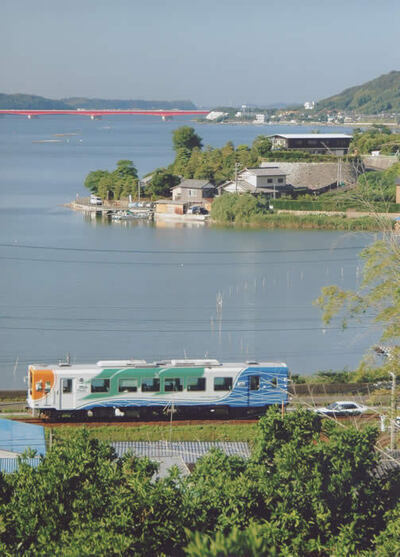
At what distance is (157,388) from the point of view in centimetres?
430

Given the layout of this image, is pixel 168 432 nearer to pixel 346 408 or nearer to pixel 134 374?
pixel 134 374

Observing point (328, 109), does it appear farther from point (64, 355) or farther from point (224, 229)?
point (64, 355)

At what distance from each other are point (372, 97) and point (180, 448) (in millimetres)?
49144

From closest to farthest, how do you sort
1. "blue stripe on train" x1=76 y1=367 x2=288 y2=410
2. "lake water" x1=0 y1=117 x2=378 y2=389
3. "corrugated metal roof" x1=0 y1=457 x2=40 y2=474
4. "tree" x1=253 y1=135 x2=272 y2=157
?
"corrugated metal roof" x1=0 y1=457 x2=40 y2=474
"blue stripe on train" x1=76 y1=367 x2=288 y2=410
"lake water" x1=0 y1=117 x2=378 y2=389
"tree" x1=253 y1=135 x2=272 y2=157

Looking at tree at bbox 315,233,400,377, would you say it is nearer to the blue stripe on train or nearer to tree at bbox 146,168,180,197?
the blue stripe on train

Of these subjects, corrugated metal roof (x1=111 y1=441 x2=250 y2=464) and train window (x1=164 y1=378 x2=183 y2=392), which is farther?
train window (x1=164 y1=378 x2=183 y2=392)

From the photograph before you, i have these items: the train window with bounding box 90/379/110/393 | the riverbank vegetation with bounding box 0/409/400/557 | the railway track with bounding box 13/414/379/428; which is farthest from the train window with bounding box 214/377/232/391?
the riverbank vegetation with bounding box 0/409/400/557

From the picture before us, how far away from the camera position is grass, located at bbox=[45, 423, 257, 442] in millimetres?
3951

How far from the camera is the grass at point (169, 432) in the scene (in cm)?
395

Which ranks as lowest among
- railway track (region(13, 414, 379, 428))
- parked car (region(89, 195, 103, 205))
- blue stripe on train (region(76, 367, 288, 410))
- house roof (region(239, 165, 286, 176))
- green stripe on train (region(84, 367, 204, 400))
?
parked car (region(89, 195, 103, 205))

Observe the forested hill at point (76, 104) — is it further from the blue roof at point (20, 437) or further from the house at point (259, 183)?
the blue roof at point (20, 437)

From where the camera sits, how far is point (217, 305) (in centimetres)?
686

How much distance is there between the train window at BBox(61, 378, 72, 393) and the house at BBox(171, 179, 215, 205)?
27.4 ft

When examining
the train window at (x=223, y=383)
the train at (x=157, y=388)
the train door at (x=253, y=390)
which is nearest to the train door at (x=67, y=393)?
the train at (x=157, y=388)
